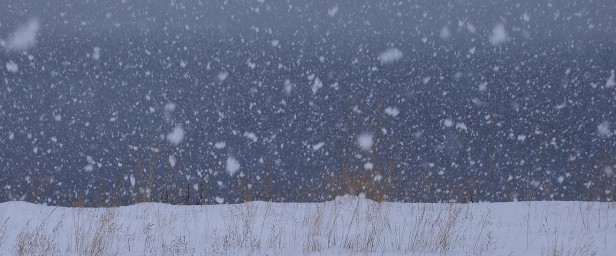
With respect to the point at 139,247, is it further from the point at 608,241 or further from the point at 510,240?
the point at 608,241

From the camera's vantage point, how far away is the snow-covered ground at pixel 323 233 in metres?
5.56

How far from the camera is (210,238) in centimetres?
671

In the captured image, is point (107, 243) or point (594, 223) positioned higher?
point (594, 223)

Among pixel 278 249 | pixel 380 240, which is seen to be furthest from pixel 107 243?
pixel 380 240

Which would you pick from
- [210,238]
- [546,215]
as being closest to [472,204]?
[546,215]

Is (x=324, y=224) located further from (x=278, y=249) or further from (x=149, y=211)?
(x=149, y=211)

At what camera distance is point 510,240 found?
6340 mm

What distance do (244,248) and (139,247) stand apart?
1.16m

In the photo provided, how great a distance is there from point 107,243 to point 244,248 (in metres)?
1.38

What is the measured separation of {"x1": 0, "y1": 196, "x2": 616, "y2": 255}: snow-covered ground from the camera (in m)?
5.56

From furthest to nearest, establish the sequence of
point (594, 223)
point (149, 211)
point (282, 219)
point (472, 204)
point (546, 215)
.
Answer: point (472, 204)
point (149, 211)
point (546, 215)
point (282, 219)
point (594, 223)

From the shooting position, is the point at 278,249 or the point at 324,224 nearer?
the point at 278,249

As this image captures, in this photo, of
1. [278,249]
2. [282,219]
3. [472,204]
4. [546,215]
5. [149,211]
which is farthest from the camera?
[472,204]

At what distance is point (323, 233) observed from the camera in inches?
253
